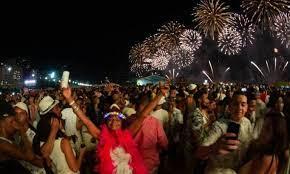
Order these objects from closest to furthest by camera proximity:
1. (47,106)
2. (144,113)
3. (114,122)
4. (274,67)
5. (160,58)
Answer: (114,122) < (144,113) < (47,106) < (160,58) < (274,67)

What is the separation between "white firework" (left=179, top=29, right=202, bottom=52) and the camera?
52075 millimetres

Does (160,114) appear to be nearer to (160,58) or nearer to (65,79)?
(65,79)

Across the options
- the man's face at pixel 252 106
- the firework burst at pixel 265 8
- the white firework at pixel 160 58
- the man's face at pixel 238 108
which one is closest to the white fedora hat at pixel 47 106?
the man's face at pixel 238 108

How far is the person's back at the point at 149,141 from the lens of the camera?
6.87 m

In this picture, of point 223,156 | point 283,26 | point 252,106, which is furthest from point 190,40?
point 223,156

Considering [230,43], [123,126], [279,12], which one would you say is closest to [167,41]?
[230,43]

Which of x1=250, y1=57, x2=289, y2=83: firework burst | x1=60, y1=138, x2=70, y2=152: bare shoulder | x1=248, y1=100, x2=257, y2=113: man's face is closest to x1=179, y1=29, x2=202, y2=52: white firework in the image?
x1=250, y1=57, x2=289, y2=83: firework burst

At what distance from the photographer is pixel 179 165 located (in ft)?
34.4

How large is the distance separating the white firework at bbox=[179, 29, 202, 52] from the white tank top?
46447 mm

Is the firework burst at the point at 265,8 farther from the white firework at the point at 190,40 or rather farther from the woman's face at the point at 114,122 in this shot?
the woman's face at the point at 114,122

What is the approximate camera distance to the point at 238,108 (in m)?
5.04

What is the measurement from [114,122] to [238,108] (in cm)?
161

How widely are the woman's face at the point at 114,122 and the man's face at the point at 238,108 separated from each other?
147cm

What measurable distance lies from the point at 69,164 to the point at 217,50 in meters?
96.9
